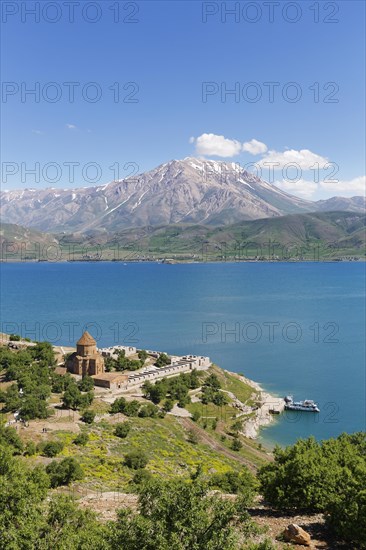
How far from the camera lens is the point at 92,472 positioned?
3778cm

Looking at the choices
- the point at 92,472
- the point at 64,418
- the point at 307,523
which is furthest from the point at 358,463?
the point at 64,418

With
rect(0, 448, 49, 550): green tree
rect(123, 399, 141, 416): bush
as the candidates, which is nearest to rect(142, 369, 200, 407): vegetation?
rect(123, 399, 141, 416): bush

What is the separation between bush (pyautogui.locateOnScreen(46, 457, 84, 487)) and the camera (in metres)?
34.0

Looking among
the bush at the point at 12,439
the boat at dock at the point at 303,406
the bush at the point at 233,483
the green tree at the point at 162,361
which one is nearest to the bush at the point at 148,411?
the bush at the point at 12,439

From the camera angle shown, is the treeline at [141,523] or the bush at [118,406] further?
the bush at [118,406]

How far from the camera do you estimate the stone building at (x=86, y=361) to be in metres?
65.8

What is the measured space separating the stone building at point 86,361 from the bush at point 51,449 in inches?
982

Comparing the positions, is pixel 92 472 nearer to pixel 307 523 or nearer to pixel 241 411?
pixel 307 523

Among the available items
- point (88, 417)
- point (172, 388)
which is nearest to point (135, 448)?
point (88, 417)

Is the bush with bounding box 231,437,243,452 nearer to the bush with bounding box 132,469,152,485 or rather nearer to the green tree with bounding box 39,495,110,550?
the bush with bounding box 132,469,152,485

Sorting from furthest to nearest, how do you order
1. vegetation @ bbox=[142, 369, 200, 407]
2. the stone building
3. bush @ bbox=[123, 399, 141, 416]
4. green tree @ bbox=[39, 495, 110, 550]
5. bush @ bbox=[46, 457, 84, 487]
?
1. the stone building
2. vegetation @ bbox=[142, 369, 200, 407]
3. bush @ bbox=[123, 399, 141, 416]
4. bush @ bbox=[46, 457, 84, 487]
5. green tree @ bbox=[39, 495, 110, 550]

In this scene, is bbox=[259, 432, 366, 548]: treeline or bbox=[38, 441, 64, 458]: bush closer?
bbox=[259, 432, 366, 548]: treeline

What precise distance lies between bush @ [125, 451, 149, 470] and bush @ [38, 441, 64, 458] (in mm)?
6069

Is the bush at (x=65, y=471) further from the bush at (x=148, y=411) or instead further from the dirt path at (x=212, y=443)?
the dirt path at (x=212, y=443)
